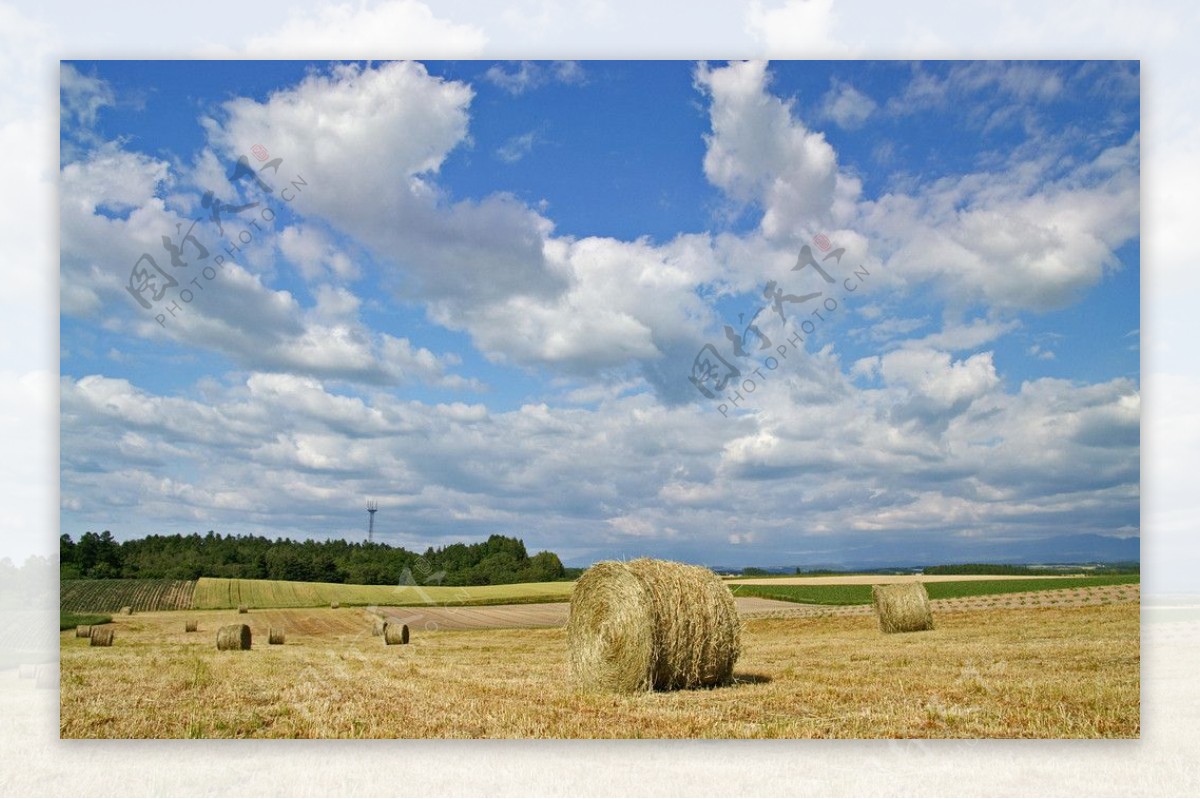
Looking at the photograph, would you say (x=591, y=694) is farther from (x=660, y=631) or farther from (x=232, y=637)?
→ (x=232, y=637)

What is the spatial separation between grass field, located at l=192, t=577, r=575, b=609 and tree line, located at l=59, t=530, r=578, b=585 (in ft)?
1.60

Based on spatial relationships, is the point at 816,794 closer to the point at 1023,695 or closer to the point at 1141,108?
the point at 1023,695

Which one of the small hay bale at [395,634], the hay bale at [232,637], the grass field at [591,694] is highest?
the grass field at [591,694]

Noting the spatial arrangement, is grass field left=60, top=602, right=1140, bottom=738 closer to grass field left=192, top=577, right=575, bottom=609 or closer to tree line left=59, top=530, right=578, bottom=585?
tree line left=59, top=530, right=578, bottom=585

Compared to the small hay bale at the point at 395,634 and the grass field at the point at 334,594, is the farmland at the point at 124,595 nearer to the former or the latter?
the grass field at the point at 334,594

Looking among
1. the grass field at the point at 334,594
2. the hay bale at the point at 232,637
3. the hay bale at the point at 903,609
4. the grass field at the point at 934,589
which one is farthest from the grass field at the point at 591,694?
the grass field at the point at 934,589

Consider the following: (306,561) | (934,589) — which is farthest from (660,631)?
(934,589)

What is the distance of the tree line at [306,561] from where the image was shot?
10320 millimetres

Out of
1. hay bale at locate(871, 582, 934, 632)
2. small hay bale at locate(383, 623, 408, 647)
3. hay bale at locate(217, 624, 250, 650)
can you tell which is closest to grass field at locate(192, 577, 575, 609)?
small hay bale at locate(383, 623, 408, 647)

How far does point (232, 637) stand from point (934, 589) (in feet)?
52.8

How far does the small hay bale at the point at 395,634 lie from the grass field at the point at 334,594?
118 cm

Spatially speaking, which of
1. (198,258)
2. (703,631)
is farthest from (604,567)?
(198,258)

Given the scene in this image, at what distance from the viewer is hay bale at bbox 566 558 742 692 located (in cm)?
866

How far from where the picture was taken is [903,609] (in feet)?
50.4
